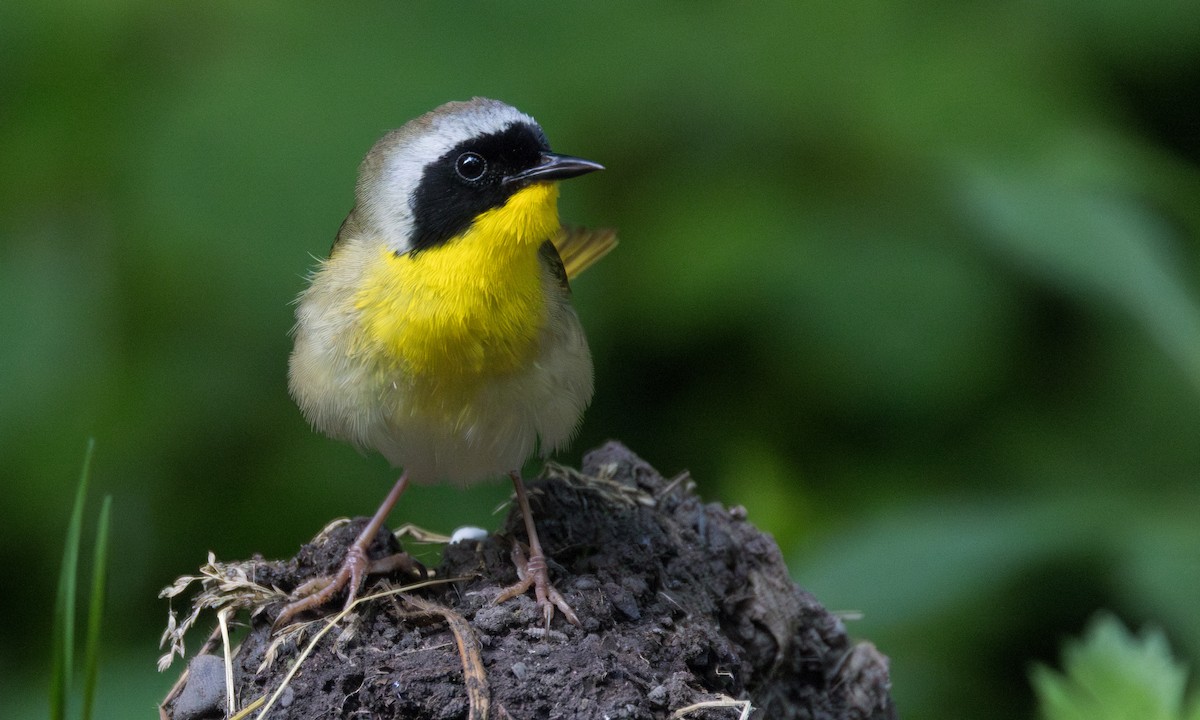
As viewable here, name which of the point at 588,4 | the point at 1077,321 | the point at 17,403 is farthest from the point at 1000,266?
the point at 17,403

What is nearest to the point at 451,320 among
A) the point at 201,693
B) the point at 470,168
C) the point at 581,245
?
the point at 470,168

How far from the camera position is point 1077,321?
206 inches

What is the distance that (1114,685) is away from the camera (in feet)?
8.24

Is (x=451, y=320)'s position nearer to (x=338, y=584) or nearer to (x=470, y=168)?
(x=470, y=168)

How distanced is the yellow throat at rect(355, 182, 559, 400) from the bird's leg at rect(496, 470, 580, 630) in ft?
1.34

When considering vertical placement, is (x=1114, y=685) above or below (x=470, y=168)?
below

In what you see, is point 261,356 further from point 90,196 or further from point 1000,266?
point 1000,266

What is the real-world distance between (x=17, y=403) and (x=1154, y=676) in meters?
3.93

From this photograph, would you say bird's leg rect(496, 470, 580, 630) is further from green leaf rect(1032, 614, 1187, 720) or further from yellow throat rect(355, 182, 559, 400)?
green leaf rect(1032, 614, 1187, 720)

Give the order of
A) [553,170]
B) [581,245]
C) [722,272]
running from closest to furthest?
[553,170]
[581,245]
[722,272]

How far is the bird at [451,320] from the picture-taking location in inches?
124

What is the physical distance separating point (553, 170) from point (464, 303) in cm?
46

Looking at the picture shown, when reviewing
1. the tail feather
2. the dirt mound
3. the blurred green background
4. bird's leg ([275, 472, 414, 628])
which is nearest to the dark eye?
the dirt mound

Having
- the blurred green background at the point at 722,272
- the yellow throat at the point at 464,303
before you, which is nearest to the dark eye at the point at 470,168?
the yellow throat at the point at 464,303
